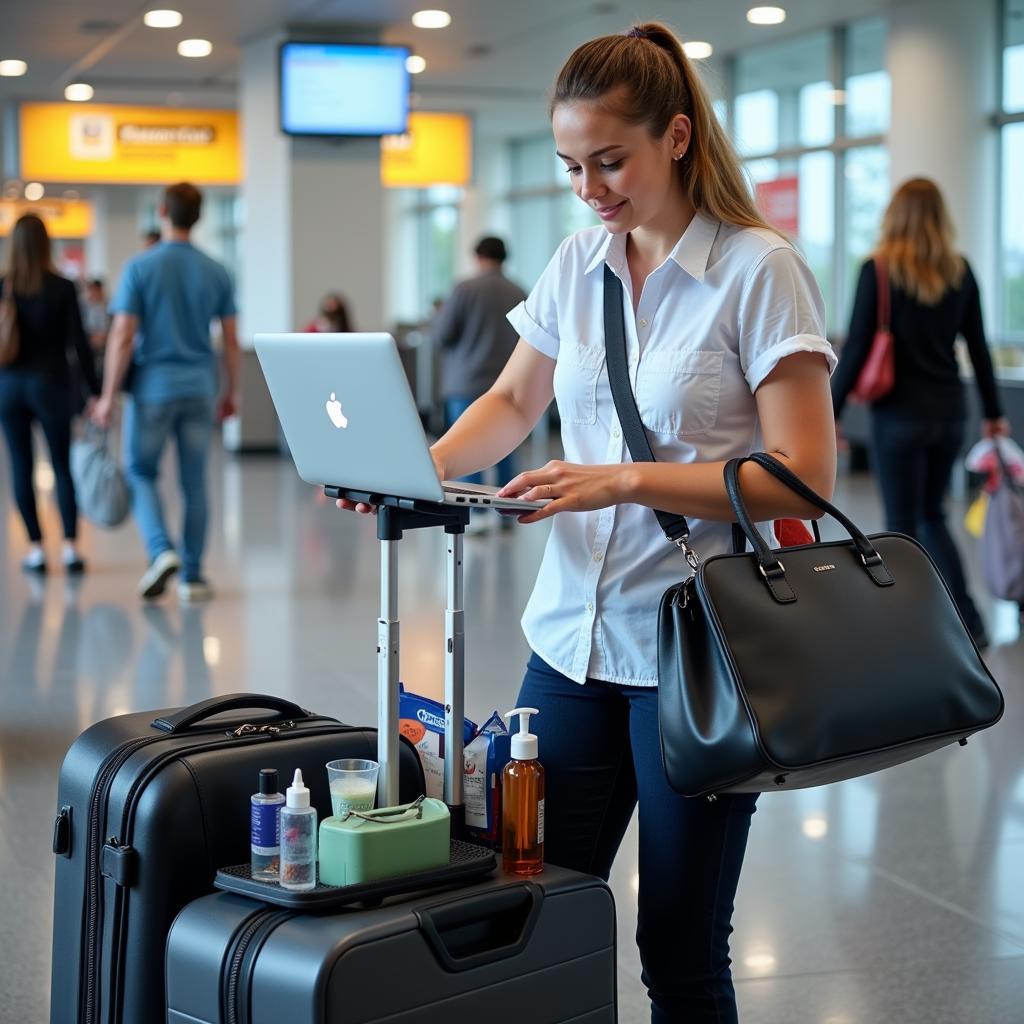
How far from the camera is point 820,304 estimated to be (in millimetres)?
1859

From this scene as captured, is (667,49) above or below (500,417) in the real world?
above

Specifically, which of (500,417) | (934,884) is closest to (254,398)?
(934,884)

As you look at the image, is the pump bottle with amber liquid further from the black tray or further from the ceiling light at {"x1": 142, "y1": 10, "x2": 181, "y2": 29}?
the ceiling light at {"x1": 142, "y1": 10, "x2": 181, "y2": 29}

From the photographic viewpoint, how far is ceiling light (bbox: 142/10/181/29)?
1145 centimetres

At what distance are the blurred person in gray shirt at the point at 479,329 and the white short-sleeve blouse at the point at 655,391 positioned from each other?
21.7 ft

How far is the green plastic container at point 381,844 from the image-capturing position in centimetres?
168

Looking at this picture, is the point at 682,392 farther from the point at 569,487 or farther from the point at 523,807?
the point at 523,807

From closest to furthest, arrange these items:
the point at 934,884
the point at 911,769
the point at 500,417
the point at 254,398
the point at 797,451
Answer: the point at 797,451, the point at 500,417, the point at 934,884, the point at 911,769, the point at 254,398

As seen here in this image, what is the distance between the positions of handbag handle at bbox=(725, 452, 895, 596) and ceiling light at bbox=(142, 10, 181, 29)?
10.7 meters

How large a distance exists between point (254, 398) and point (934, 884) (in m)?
10.6

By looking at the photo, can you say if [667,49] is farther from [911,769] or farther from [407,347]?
[407,347]

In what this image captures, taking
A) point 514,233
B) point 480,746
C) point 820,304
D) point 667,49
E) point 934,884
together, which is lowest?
point 934,884

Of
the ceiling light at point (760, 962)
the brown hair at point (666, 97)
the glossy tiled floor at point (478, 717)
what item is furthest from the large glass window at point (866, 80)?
the brown hair at point (666, 97)

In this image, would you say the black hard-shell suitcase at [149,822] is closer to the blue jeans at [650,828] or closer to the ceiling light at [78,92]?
the blue jeans at [650,828]
